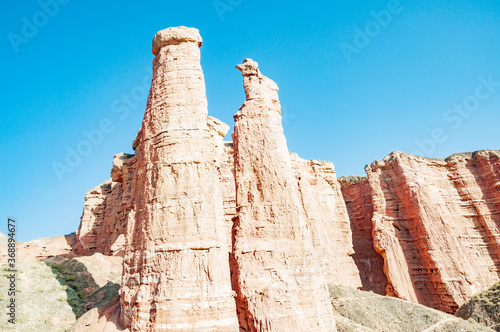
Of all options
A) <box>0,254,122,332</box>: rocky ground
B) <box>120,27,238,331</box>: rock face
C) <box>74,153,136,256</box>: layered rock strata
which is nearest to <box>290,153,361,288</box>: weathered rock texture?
<box>74,153,136,256</box>: layered rock strata

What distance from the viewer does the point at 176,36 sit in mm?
12523

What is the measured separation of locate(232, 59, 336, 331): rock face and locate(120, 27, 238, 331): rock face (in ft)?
5.82

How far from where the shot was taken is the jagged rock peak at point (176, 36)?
12.5m

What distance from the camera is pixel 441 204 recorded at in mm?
27203

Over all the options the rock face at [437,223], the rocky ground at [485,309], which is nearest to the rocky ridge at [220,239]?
the rock face at [437,223]

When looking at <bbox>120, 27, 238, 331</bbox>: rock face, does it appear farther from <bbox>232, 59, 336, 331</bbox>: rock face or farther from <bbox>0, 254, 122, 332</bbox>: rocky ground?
<bbox>0, 254, 122, 332</bbox>: rocky ground

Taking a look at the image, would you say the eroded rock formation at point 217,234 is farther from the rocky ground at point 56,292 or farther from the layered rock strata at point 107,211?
the layered rock strata at point 107,211

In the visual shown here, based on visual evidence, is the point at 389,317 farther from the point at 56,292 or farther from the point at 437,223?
the point at 56,292

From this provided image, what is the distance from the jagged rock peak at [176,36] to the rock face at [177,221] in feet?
1.43

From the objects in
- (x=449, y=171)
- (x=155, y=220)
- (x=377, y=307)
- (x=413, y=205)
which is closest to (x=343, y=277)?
(x=377, y=307)

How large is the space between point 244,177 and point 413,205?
1993cm

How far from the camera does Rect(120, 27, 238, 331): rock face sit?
853 centimetres

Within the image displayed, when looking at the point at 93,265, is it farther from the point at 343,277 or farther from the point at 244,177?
the point at 343,277

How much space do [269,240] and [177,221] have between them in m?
4.11
